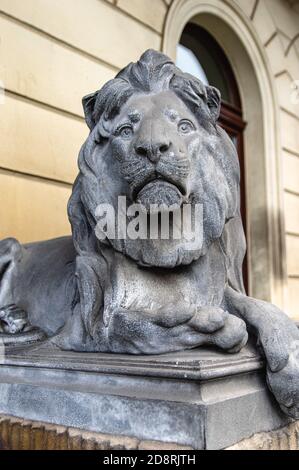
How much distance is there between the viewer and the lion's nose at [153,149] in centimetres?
156

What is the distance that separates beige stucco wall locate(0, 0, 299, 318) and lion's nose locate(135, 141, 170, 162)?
2089 mm

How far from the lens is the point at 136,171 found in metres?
1.61

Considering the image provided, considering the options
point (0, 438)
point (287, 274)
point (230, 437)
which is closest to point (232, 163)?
point (230, 437)

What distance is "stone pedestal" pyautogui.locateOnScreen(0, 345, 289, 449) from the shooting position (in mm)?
1353

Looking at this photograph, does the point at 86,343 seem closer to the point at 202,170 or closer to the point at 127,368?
the point at 127,368

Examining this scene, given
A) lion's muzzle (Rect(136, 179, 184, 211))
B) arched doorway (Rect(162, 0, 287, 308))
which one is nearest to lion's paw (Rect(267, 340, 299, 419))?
lion's muzzle (Rect(136, 179, 184, 211))

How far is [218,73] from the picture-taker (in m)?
6.22

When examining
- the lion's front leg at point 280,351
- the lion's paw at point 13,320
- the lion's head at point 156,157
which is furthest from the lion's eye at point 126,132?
the lion's paw at point 13,320

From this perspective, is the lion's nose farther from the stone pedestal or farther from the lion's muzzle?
the stone pedestal

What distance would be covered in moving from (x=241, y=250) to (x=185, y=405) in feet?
2.35

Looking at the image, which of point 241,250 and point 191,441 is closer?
point 191,441

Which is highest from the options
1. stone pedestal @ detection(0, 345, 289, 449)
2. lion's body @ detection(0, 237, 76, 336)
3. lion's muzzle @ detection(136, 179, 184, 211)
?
lion's muzzle @ detection(136, 179, 184, 211)

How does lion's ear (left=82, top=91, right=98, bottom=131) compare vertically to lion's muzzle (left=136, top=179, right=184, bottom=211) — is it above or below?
above

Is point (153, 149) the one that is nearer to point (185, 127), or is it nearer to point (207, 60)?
point (185, 127)
